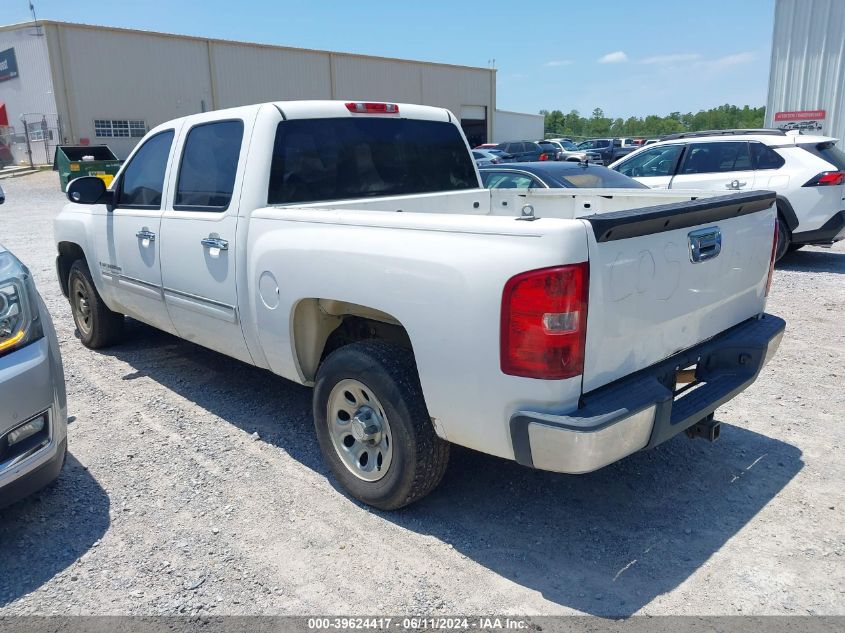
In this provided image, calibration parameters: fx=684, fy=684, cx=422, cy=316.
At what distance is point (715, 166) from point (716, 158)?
0.38 feet

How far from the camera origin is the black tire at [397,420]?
Answer: 3125 millimetres

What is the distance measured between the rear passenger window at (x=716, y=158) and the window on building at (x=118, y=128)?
30.5 m

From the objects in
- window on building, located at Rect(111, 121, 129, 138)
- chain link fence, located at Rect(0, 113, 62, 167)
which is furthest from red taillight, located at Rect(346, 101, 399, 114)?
window on building, located at Rect(111, 121, 129, 138)

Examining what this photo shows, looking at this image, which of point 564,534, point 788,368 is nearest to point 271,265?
point 564,534

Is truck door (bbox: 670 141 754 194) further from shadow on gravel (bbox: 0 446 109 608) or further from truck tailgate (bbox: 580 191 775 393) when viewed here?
shadow on gravel (bbox: 0 446 109 608)

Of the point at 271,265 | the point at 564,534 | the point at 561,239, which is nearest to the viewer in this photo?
the point at 561,239

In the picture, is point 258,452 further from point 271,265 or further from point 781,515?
point 781,515

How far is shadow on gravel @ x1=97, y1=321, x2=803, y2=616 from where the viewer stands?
9.68 ft

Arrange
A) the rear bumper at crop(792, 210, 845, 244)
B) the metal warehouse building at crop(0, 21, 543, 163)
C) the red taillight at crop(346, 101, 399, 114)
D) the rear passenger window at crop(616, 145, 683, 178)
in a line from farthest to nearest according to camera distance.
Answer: the metal warehouse building at crop(0, 21, 543, 163) → the rear passenger window at crop(616, 145, 683, 178) → the rear bumper at crop(792, 210, 845, 244) → the red taillight at crop(346, 101, 399, 114)

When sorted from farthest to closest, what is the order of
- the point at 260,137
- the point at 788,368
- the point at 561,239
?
the point at 788,368
the point at 260,137
the point at 561,239

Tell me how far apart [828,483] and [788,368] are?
6.30 feet

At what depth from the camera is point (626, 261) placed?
2695 mm

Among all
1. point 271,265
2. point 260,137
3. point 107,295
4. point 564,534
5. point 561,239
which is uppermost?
point 260,137

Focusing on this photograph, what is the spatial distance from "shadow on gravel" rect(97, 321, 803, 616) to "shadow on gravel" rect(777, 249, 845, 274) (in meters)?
5.96
